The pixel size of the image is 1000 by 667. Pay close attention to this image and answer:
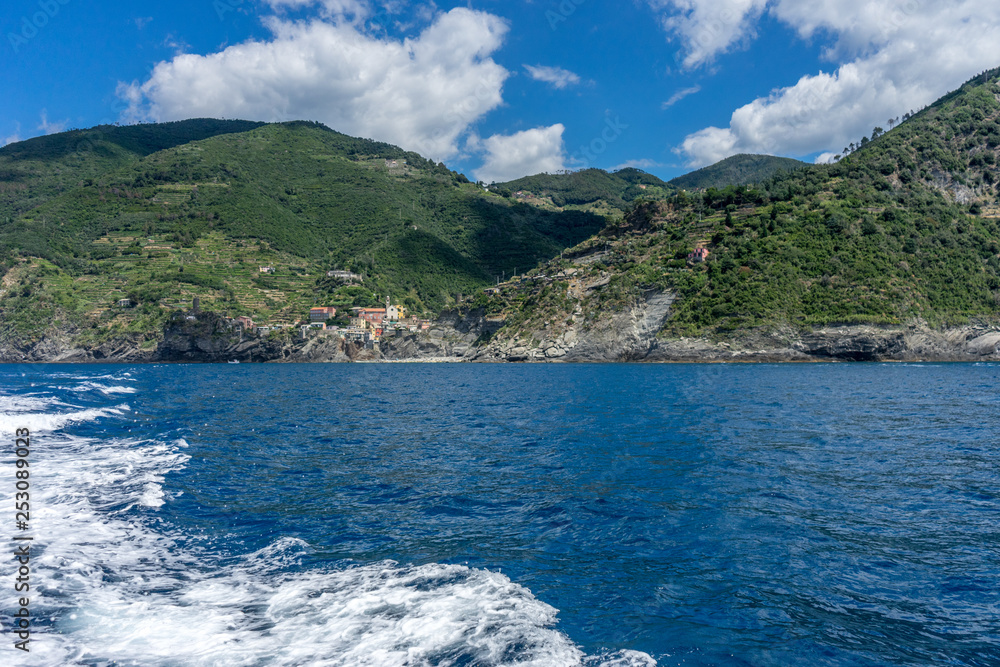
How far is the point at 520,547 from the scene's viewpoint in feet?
30.2

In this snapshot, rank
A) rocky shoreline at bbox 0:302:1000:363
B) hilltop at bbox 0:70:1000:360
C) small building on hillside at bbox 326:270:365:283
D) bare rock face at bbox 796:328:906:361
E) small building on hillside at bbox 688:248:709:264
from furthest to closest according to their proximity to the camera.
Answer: small building on hillside at bbox 326:270:365:283, small building on hillside at bbox 688:248:709:264, hilltop at bbox 0:70:1000:360, rocky shoreline at bbox 0:302:1000:363, bare rock face at bbox 796:328:906:361

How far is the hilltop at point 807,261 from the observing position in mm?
75875

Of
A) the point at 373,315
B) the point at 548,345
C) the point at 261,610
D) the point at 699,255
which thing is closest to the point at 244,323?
the point at 373,315

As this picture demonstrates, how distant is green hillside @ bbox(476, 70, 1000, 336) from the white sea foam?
79.5m

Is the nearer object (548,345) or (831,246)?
(831,246)

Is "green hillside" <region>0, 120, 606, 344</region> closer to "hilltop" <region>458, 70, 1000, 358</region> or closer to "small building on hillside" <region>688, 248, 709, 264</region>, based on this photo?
"hilltop" <region>458, 70, 1000, 358</region>

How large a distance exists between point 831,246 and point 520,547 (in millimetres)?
92763

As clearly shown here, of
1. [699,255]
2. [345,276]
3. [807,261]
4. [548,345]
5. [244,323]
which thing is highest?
[345,276]

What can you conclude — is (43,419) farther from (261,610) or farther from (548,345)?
(548,345)

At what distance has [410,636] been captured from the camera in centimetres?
625

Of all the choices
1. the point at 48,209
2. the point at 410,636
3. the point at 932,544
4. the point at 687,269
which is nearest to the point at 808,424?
the point at 932,544

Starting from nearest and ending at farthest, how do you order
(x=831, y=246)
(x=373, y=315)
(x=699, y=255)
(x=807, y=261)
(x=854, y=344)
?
(x=854, y=344) → (x=807, y=261) → (x=831, y=246) → (x=699, y=255) → (x=373, y=315)

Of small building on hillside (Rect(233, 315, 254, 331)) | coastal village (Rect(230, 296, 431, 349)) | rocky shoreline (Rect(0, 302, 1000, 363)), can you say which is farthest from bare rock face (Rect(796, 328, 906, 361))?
small building on hillside (Rect(233, 315, 254, 331))

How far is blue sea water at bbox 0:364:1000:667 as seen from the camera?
6.03m
